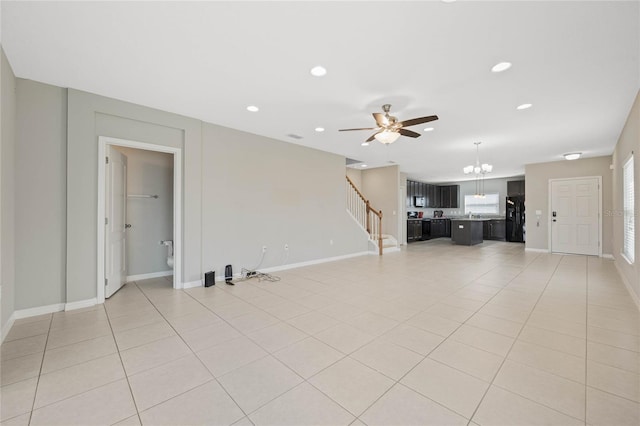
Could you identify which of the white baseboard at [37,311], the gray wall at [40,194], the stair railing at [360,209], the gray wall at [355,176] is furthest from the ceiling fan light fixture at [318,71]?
the gray wall at [355,176]

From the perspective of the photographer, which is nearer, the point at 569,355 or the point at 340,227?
the point at 569,355

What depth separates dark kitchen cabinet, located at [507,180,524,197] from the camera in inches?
402

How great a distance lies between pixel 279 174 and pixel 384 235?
4793mm

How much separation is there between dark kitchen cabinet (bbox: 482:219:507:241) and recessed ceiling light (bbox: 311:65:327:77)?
10778mm

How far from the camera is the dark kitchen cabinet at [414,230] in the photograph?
33.8 feet

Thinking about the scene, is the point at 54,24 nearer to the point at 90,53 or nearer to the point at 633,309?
the point at 90,53

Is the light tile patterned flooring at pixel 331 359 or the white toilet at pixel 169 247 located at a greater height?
the white toilet at pixel 169 247

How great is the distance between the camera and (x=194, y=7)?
2.02 metres

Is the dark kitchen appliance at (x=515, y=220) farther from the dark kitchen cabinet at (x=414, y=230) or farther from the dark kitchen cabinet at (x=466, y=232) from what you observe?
the dark kitchen cabinet at (x=414, y=230)

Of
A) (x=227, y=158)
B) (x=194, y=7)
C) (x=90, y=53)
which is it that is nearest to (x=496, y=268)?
(x=227, y=158)

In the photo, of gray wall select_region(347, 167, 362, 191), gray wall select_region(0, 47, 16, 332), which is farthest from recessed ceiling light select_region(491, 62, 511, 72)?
gray wall select_region(347, 167, 362, 191)

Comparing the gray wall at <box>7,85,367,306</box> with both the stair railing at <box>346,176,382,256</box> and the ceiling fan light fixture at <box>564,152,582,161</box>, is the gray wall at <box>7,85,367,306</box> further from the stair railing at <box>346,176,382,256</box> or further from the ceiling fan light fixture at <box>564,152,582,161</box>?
the ceiling fan light fixture at <box>564,152,582,161</box>

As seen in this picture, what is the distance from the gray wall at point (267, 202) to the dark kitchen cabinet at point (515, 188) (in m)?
7.77

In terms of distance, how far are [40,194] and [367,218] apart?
6921 mm
